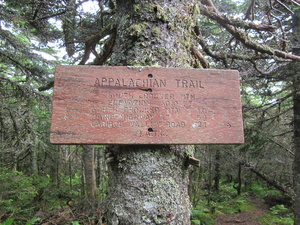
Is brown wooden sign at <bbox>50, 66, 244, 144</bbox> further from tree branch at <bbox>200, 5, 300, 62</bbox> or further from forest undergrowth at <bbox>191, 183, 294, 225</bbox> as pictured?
forest undergrowth at <bbox>191, 183, 294, 225</bbox>

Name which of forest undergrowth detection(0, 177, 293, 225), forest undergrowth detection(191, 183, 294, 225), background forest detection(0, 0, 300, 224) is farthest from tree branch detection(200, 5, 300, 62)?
forest undergrowth detection(191, 183, 294, 225)

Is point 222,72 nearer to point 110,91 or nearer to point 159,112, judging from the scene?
point 159,112

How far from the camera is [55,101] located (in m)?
1.33

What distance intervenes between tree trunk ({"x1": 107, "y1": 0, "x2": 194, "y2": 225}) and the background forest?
5.6 inches

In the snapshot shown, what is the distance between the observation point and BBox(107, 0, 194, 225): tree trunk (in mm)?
1354

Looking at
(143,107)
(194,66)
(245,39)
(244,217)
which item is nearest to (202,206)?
(244,217)

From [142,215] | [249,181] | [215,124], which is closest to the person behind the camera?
[142,215]

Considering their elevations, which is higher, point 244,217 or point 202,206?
point 202,206

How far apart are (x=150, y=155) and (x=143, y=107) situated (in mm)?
334

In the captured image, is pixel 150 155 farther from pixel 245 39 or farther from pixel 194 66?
pixel 245 39

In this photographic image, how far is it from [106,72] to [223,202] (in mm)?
11343

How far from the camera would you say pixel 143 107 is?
4.57 feet

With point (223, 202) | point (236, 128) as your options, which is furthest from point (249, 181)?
point (236, 128)

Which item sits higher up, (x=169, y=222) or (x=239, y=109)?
(x=239, y=109)
